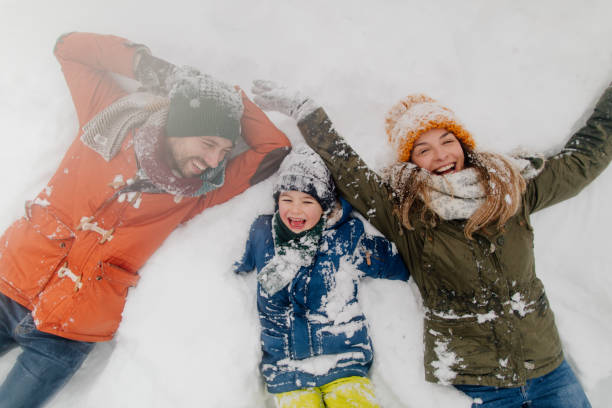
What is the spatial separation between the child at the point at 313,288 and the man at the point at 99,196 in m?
0.48

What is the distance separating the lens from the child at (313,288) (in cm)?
187

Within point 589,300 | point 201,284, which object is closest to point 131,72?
point 201,284

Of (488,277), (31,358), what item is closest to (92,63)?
(31,358)

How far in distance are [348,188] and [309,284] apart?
23.1 inches

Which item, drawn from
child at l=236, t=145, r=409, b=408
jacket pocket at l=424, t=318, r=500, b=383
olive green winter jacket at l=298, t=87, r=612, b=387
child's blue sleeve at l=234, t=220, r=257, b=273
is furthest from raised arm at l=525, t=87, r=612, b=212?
child's blue sleeve at l=234, t=220, r=257, b=273

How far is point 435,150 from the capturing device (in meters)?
1.79

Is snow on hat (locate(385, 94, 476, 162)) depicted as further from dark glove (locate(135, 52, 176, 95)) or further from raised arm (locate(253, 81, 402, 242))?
dark glove (locate(135, 52, 176, 95))

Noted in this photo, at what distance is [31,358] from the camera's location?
5.92ft

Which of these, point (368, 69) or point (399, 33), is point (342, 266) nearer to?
point (368, 69)

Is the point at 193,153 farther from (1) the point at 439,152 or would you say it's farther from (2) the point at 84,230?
(1) the point at 439,152

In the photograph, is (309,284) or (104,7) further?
(104,7)

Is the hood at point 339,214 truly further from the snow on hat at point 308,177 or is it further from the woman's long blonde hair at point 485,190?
the woman's long blonde hair at point 485,190

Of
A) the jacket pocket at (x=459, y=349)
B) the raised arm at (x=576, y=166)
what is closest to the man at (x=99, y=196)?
the jacket pocket at (x=459, y=349)

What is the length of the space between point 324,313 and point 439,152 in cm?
108
